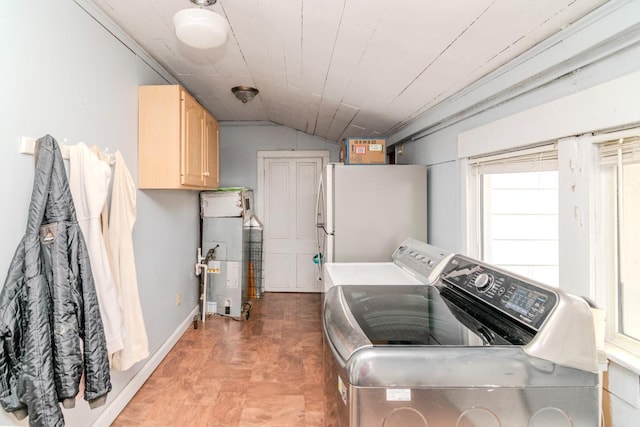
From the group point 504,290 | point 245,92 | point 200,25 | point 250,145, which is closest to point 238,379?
point 504,290

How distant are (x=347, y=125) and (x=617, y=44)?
8.74 feet

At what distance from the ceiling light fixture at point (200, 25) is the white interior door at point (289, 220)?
3.05 m

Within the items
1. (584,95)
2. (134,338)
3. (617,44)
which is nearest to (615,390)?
(584,95)

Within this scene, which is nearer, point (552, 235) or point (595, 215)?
point (595, 215)

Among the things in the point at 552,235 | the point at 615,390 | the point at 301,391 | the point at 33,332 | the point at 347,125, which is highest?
the point at 347,125

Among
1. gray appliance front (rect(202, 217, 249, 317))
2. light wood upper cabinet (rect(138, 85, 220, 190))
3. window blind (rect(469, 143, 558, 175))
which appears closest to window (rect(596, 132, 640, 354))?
window blind (rect(469, 143, 558, 175))

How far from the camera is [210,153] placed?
10.5 feet

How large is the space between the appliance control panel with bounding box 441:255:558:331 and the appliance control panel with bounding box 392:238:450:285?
0.08 meters

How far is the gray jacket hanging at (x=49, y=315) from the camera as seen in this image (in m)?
1.21

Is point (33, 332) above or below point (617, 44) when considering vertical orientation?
below

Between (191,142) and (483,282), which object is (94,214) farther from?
(483,282)

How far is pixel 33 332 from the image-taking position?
1228 millimetres

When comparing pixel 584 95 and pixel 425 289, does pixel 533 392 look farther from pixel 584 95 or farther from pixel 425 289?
pixel 584 95

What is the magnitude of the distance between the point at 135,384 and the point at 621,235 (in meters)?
2.70
